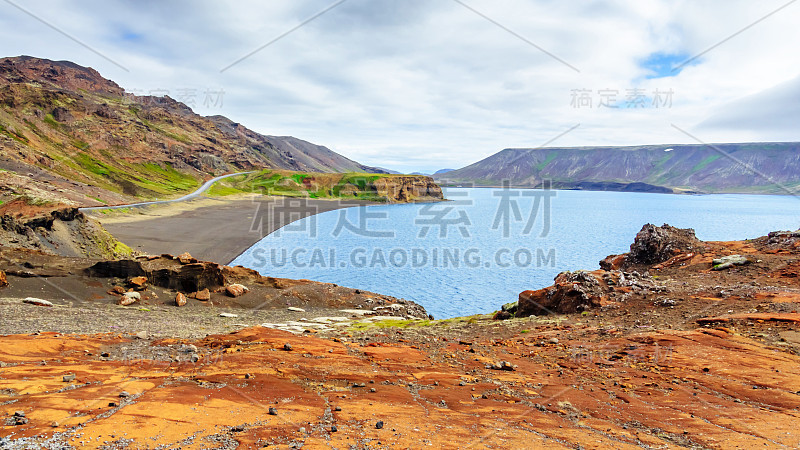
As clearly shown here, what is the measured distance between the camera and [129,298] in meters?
25.6

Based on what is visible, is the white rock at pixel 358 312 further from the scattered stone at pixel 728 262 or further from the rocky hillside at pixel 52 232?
the rocky hillside at pixel 52 232

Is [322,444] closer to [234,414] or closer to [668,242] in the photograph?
[234,414]

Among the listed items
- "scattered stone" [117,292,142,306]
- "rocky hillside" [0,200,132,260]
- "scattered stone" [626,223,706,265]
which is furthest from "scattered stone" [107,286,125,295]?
"scattered stone" [626,223,706,265]

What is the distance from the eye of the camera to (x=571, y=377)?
13102 mm

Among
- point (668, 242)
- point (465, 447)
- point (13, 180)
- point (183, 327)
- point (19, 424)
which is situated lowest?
point (183, 327)

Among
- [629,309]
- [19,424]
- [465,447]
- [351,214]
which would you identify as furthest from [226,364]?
[351,214]

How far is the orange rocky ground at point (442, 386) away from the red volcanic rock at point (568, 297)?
2279mm

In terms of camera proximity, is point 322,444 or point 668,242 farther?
point 668,242

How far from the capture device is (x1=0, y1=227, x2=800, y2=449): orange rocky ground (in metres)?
7.98

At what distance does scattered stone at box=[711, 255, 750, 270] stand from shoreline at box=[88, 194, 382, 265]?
61630 millimetres

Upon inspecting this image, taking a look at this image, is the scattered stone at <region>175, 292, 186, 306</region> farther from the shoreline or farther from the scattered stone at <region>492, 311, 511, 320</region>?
the shoreline

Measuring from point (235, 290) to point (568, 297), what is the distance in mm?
26007

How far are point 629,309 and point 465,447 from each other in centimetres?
1702

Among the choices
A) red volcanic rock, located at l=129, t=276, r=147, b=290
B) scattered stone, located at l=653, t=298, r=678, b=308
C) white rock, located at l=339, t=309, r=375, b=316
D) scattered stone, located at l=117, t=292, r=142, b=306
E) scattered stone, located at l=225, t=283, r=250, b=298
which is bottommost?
white rock, located at l=339, t=309, r=375, b=316
